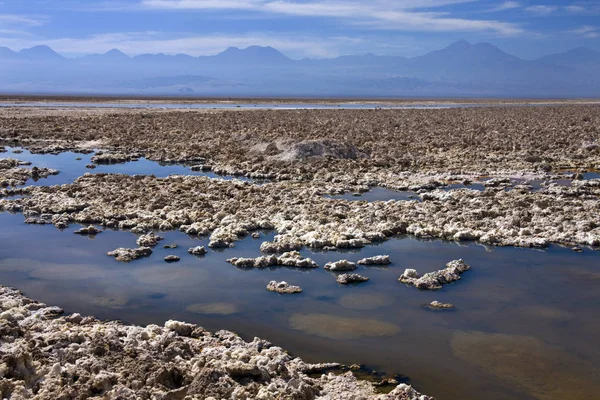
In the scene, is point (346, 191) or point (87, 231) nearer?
point (87, 231)

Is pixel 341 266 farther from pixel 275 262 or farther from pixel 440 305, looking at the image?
pixel 440 305

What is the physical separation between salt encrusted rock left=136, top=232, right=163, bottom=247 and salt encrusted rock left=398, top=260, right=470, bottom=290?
4.84 m

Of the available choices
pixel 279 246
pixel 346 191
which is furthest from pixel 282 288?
pixel 346 191

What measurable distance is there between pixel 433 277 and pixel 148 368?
5.07m

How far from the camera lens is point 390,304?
27.6 feet

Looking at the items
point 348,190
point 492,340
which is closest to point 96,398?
point 492,340

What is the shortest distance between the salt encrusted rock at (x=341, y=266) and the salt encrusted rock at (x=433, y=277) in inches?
35.2

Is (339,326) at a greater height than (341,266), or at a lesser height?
lesser

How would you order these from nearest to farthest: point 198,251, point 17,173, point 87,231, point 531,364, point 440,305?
1. point 531,364
2. point 440,305
3. point 198,251
4. point 87,231
5. point 17,173

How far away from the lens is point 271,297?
8719 millimetres

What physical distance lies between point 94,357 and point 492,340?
4.68 meters

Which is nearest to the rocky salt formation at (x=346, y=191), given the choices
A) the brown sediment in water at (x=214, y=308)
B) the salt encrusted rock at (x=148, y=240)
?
the salt encrusted rock at (x=148, y=240)

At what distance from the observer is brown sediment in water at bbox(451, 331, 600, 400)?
6168 mm

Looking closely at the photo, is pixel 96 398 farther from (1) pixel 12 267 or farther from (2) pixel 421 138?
(2) pixel 421 138
